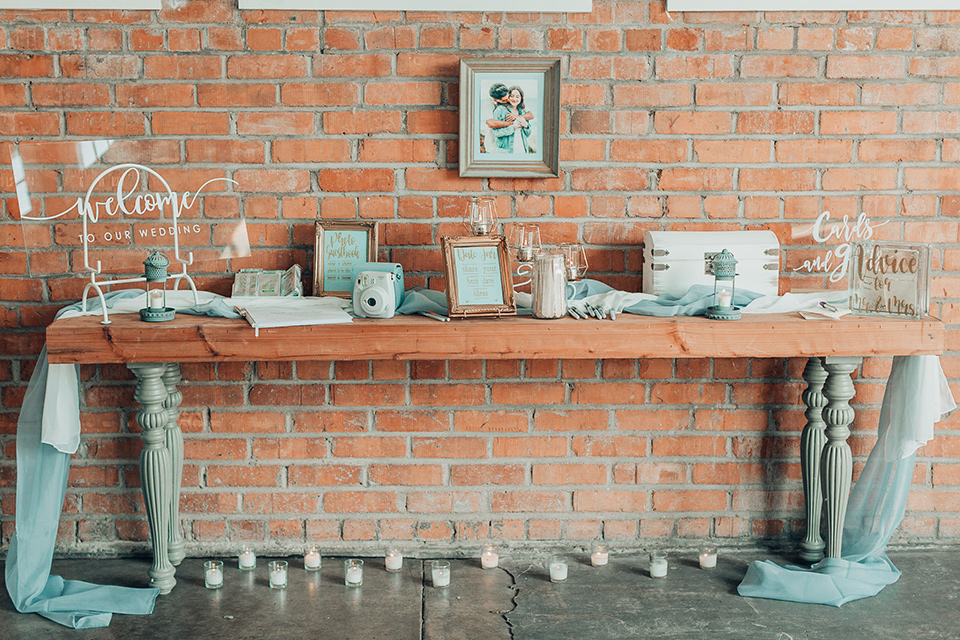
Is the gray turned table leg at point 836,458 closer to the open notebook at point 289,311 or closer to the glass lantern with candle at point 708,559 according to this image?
the glass lantern with candle at point 708,559

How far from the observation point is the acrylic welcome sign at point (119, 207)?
2510mm

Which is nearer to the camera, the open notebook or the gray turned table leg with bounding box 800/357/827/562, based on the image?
the open notebook

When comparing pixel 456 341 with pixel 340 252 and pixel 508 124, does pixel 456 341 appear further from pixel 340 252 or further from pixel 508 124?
pixel 508 124

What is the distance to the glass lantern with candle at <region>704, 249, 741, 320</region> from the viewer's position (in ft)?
7.38

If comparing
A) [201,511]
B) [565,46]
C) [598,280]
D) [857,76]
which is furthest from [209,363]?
[857,76]

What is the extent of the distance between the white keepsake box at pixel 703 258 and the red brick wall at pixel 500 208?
17cm

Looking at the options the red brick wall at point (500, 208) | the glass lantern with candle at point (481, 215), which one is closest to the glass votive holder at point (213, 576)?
the red brick wall at point (500, 208)

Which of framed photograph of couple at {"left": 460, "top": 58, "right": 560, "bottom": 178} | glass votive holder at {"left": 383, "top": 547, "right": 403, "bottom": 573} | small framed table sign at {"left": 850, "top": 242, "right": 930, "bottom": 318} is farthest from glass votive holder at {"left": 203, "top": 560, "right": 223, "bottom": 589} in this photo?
small framed table sign at {"left": 850, "top": 242, "right": 930, "bottom": 318}

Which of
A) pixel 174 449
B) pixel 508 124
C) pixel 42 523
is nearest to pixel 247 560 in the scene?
pixel 174 449

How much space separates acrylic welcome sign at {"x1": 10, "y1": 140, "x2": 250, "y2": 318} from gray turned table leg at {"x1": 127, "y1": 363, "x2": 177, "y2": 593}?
36 centimetres

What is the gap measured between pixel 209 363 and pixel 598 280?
1319mm

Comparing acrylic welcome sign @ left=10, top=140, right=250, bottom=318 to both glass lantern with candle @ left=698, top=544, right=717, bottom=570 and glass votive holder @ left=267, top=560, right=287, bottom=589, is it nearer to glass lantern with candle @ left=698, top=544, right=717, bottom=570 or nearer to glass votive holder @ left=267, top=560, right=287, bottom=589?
glass votive holder @ left=267, top=560, right=287, bottom=589

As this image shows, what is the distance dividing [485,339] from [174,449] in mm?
1089

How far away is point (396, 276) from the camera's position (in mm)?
2348
